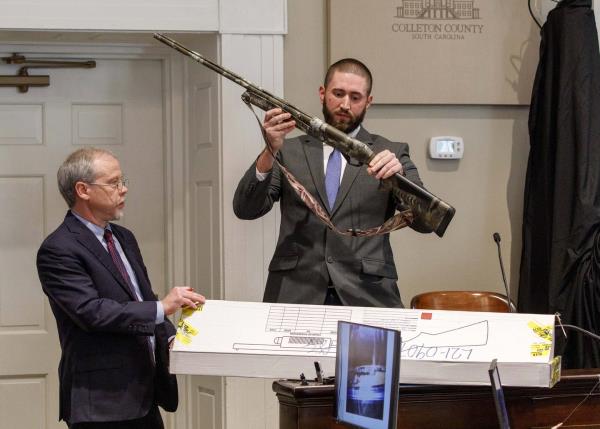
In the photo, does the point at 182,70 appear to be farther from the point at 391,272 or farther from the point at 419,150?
the point at 391,272

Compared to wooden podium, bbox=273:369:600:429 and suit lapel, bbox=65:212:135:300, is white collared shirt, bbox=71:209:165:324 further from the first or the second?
wooden podium, bbox=273:369:600:429

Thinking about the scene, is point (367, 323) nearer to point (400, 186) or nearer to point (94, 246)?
point (400, 186)

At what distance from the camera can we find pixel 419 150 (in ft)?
12.5

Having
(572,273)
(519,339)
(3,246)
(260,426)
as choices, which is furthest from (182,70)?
(519,339)

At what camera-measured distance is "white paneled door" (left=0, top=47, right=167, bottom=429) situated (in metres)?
3.90

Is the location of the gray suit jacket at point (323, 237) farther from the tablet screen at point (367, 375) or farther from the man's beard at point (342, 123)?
the tablet screen at point (367, 375)

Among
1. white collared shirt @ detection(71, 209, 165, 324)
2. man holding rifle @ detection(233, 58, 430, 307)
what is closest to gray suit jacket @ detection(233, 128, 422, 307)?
man holding rifle @ detection(233, 58, 430, 307)

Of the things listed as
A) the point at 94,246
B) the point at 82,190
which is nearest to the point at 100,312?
the point at 94,246

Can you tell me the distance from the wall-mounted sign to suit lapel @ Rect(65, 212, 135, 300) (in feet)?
4.75

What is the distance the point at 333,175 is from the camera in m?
2.92

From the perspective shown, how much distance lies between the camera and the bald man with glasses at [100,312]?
246cm

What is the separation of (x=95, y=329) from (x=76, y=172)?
0.40 m

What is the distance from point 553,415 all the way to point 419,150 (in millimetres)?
1679

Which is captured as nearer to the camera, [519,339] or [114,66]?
[519,339]
